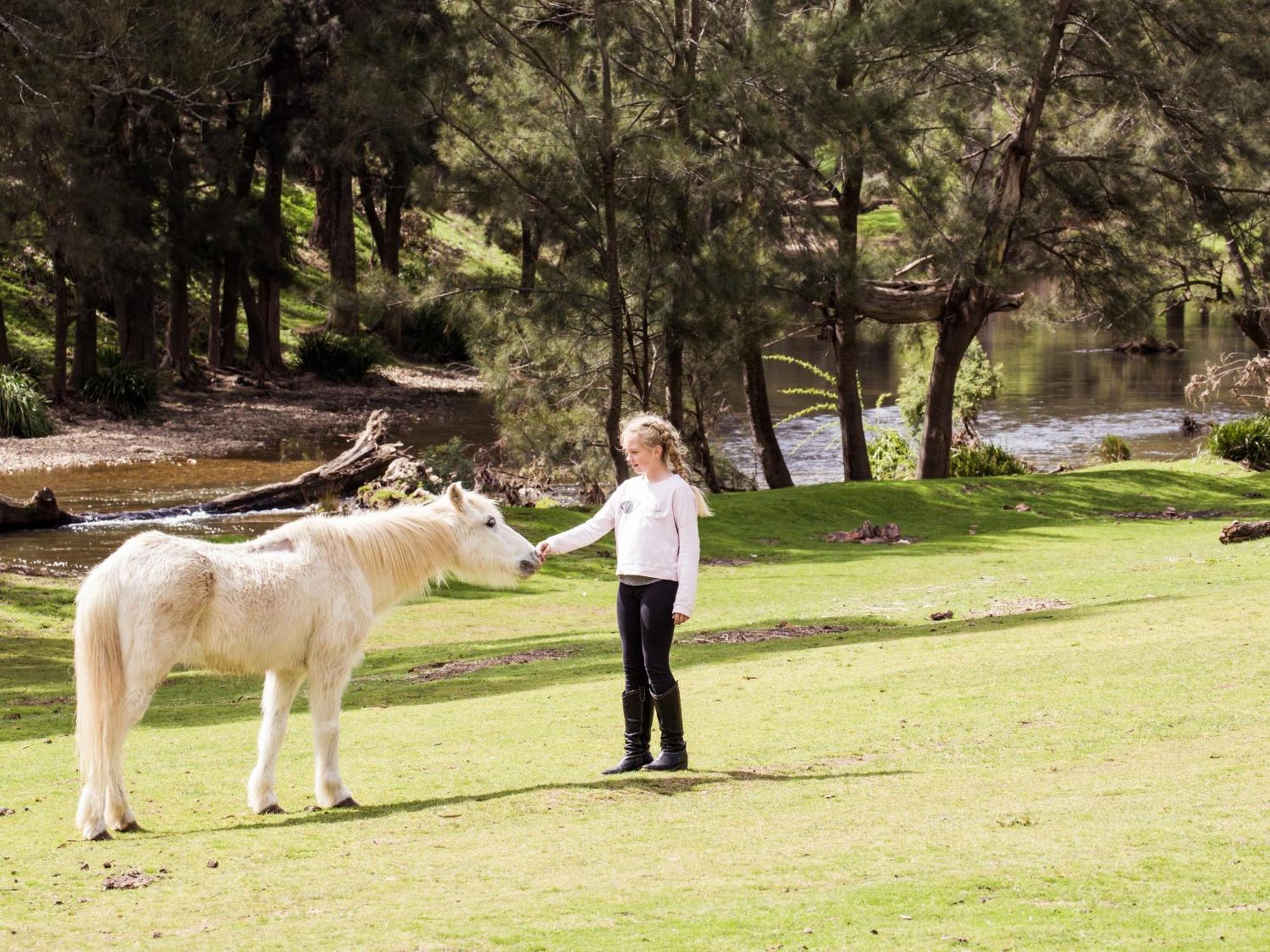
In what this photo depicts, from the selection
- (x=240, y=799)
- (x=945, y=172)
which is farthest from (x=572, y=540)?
(x=945, y=172)

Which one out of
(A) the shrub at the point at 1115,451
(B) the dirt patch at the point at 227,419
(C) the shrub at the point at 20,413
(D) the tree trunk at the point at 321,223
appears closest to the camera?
(B) the dirt patch at the point at 227,419

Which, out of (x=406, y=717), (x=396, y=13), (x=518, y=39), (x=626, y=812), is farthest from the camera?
(x=396, y=13)

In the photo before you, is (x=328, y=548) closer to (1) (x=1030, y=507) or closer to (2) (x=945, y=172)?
(1) (x=1030, y=507)

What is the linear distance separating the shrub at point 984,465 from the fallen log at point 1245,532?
1204 centimetres

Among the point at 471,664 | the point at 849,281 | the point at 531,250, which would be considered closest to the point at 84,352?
the point at 531,250

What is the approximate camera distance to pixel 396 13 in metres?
35.7

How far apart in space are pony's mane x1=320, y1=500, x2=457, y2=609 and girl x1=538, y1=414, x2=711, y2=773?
826 millimetres

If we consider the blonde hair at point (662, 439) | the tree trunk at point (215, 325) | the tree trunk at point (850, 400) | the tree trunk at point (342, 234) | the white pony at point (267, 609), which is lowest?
the white pony at point (267, 609)

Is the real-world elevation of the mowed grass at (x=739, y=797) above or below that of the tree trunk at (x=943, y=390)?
below

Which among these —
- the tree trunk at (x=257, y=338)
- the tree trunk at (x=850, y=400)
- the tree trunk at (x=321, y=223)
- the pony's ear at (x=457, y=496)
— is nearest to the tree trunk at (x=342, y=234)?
the tree trunk at (x=257, y=338)

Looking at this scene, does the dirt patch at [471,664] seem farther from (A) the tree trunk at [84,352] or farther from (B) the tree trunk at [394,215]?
(B) the tree trunk at [394,215]

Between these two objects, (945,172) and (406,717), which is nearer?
(406,717)

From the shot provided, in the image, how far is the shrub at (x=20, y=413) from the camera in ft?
A: 105

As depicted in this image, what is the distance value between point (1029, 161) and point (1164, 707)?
817 inches
